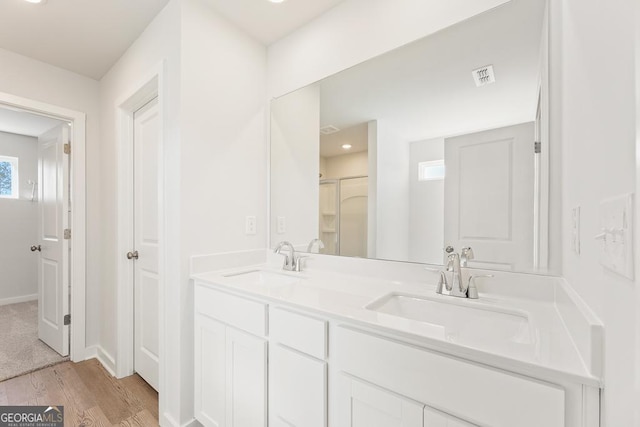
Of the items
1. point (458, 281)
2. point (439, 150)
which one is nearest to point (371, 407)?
point (458, 281)

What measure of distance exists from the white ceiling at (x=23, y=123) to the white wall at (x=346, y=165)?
129 inches

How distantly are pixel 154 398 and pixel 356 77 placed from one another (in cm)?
247

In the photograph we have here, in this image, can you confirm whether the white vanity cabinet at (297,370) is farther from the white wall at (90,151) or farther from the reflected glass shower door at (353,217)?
the white wall at (90,151)

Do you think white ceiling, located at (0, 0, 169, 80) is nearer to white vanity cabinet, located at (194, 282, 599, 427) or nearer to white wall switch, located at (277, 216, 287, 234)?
white wall switch, located at (277, 216, 287, 234)

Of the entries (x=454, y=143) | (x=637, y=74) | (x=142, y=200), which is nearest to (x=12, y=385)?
(x=142, y=200)

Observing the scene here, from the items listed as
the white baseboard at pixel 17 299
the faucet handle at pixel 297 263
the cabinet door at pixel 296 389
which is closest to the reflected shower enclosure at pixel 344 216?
the faucet handle at pixel 297 263

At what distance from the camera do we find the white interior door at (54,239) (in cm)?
254

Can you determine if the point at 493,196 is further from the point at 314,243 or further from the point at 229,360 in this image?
the point at 229,360

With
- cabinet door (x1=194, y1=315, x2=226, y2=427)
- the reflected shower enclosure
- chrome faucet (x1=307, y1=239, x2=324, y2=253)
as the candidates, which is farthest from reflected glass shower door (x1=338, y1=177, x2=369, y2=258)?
cabinet door (x1=194, y1=315, x2=226, y2=427)

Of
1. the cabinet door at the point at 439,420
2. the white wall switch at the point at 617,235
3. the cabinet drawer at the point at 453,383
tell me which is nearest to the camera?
the white wall switch at the point at 617,235

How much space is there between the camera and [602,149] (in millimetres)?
585

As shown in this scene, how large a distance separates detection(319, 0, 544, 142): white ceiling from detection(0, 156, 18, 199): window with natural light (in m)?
5.05

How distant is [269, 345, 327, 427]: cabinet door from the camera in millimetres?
1054

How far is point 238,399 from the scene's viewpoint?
1371mm
